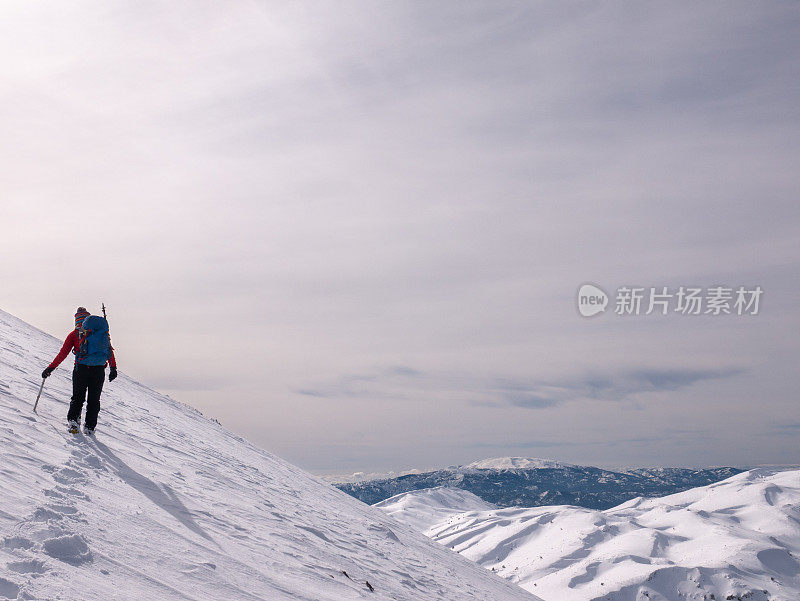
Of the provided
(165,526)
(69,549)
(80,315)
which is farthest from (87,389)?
(69,549)

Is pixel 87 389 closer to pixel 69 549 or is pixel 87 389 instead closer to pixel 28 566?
pixel 69 549

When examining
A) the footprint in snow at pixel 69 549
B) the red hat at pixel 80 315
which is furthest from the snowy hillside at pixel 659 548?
the footprint in snow at pixel 69 549

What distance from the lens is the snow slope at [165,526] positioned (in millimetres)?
5016

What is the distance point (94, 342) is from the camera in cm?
1002

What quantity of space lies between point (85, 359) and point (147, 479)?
2.73 metres

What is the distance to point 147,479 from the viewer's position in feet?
27.6

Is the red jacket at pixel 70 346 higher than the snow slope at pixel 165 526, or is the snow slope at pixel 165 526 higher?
the red jacket at pixel 70 346

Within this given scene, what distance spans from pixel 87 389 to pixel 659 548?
89.9 m

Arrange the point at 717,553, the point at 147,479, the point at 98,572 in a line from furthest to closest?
the point at 717,553
the point at 147,479
the point at 98,572

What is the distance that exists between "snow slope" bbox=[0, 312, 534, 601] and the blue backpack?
3.40 feet

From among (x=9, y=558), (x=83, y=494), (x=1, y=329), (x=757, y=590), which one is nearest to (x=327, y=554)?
(x=83, y=494)

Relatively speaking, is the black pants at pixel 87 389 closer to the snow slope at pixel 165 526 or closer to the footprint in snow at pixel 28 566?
the snow slope at pixel 165 526

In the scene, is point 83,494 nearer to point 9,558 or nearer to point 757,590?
point 9,558

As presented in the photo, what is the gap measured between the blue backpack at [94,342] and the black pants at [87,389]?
4.8 inches
